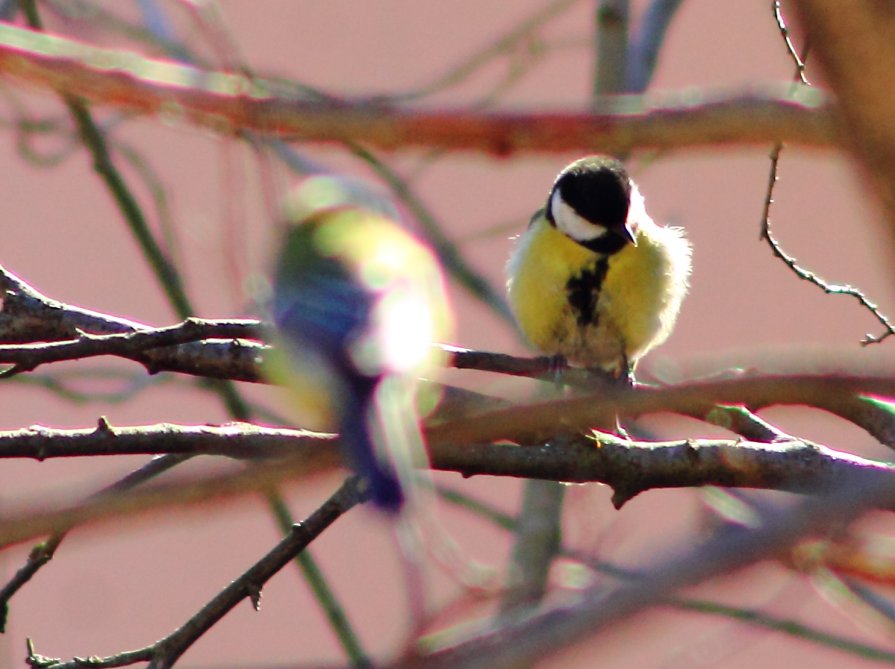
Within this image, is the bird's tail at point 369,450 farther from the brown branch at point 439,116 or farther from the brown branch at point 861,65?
the brown branch at point 861,65

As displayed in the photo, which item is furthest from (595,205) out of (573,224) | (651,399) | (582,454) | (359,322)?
(651,399)

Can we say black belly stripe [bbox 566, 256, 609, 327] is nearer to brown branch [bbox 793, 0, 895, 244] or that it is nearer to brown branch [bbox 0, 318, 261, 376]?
brown branch [bbox 0, 318, 261, 376]

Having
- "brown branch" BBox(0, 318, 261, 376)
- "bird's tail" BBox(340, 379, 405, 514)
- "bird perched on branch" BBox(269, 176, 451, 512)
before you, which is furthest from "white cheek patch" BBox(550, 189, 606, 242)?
"brown branch" BBox(0, 318, 261, 376)

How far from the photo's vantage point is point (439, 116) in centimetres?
53

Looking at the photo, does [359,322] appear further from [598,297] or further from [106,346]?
[598,297]

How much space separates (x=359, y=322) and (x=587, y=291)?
0.96 metres

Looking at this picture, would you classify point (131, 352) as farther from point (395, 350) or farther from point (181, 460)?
point (395, 350)

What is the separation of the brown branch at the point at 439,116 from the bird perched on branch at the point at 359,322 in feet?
2.19

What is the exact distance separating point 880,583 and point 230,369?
144cm

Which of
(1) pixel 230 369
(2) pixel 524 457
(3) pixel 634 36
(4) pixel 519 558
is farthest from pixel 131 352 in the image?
(3) pixel 634 36

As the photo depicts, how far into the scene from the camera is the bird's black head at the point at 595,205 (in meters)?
3.04

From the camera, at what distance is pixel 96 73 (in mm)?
541

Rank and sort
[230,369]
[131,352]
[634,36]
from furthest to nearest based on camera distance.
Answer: [634,36] < [230,369] < [131,352]

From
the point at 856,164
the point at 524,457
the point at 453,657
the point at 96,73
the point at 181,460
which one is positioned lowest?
the point at 453,657
